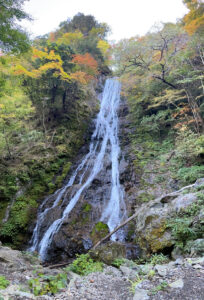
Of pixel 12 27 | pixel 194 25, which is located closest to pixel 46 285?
pixel 12 27

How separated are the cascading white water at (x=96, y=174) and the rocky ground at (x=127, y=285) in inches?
132

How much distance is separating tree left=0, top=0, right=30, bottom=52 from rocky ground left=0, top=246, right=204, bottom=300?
6018 mm

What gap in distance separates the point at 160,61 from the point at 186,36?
176 cm

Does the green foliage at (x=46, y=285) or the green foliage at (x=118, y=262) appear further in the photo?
the green foliage at (x=118, y=262)

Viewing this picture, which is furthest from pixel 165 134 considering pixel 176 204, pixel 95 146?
pixel 176 204

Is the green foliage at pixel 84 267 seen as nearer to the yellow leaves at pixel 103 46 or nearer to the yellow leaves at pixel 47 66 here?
the yellow leaves at pixel 47 66

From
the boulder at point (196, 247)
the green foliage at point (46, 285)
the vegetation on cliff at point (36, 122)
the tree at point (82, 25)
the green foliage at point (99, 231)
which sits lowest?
the green foliage at point (99, 231)

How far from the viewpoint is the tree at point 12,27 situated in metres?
4.94

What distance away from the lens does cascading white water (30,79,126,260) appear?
7.22m

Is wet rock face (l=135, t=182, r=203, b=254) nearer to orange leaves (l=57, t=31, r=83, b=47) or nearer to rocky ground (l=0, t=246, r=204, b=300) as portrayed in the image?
rocky ground (l=0, t=246, r=204, b=300)

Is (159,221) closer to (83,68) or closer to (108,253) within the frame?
(108,253)

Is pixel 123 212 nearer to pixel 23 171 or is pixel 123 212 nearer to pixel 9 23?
pixel 23 171

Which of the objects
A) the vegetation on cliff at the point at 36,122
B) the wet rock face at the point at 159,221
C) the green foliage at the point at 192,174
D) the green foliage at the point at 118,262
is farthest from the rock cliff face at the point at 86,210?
the green foliage at the point at 192,174

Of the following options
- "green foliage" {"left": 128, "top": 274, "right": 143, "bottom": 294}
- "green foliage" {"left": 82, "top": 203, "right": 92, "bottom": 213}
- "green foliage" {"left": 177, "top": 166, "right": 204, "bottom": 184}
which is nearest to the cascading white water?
"green foliage" {"left": 82, "top": 203, "right": 92, "bottom": 213}
